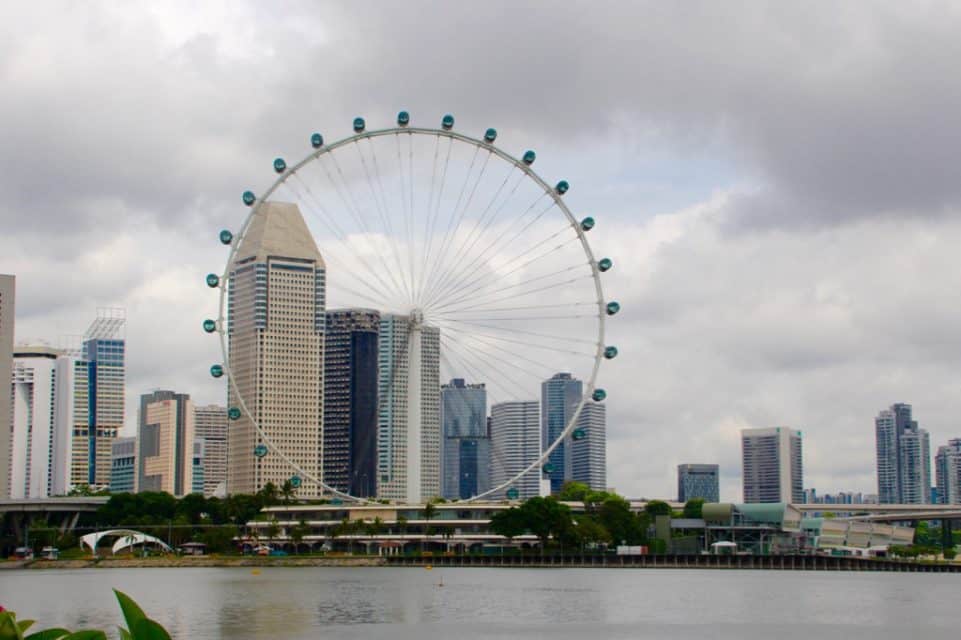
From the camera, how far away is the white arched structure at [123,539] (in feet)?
593

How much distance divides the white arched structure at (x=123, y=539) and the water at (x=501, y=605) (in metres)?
38.6

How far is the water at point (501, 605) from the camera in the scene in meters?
70.3

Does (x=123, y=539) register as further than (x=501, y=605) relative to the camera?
Yes

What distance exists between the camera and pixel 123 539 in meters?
182

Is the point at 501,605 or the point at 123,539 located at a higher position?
the point at 123,539

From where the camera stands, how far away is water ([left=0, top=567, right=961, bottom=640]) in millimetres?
70312

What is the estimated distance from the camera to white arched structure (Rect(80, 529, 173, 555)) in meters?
181

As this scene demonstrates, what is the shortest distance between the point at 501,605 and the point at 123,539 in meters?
107

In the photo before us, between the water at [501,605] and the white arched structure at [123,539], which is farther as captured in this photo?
the white arched structure at [123,539]

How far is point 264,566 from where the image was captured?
160m

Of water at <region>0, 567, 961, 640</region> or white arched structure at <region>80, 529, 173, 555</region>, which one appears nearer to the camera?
water at <region>0, 567, 961, 640</region>

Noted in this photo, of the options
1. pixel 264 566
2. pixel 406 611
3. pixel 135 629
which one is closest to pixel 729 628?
pixel 406 611

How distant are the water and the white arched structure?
127 ft

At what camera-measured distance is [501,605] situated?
87250mm
